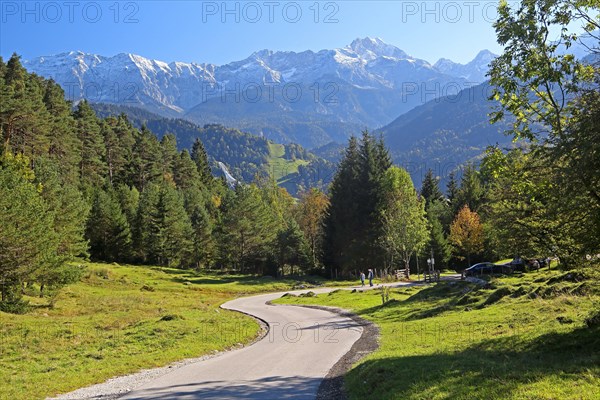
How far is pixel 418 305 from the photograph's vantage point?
3512cm

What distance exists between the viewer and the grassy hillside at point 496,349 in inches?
404

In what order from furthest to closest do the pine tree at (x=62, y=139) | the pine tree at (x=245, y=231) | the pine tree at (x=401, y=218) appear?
the pine tree at (x=245, y=231) → the pine tree at (x=62, y=139) → the pine tree at (x=401, y=218)

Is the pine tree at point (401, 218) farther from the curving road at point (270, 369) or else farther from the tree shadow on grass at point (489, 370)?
A: the tree shadow on grass at point (489, 370)

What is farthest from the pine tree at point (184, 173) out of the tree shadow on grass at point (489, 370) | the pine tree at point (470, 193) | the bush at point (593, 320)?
the bush at point (593, 320)

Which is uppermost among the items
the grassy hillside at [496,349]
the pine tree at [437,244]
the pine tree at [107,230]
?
the pine tree at [107,230]

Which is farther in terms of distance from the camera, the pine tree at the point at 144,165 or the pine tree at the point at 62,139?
the pine tree at the point at 144,165

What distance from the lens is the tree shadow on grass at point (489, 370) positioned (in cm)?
1014

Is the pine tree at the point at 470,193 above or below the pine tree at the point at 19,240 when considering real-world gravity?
above

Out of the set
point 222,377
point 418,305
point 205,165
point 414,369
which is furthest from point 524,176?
point 205,165

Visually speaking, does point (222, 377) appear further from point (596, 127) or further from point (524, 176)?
point (596, 127)

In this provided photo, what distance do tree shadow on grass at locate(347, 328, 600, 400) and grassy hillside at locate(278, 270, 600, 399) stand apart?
2 cm

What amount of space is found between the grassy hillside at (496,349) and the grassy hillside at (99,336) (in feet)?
32.9

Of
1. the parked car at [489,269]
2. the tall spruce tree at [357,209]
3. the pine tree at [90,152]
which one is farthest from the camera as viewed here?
the pine tree at [90,152]

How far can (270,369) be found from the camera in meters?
18.2
